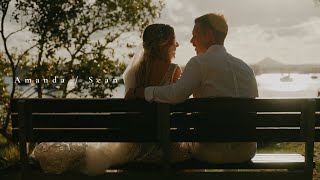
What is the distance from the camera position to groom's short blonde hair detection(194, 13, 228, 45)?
174 inches

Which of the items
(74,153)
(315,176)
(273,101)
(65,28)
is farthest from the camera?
(65,28)

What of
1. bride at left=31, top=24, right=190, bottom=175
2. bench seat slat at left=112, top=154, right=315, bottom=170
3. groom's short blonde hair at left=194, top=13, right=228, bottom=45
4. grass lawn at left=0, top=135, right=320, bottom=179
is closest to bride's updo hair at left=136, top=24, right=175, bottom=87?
bride at left=31, top=24, right=190, bottom=175

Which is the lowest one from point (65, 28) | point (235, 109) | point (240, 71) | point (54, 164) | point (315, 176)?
point (315, 176)

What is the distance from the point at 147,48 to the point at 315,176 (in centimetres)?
339

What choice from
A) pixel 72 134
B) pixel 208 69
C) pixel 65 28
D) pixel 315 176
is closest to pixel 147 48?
pixel 208 69

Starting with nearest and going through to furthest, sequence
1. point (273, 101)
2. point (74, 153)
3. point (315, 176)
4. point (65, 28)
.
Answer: point (273, 101) → point (74, 153) → point (315, 176) → point (65, 28)

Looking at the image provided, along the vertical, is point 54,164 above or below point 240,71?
below

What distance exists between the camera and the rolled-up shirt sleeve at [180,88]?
4104mm

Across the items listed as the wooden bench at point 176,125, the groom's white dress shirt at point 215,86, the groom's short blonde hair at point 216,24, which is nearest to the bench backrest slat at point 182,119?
the wooden bench at point 176,125

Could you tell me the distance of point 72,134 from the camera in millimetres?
4344

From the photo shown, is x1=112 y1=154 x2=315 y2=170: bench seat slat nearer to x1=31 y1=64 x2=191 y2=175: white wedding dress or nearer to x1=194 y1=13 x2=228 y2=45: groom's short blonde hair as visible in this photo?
x1=31 y1=64 x2=191 y2=175: white wedding dress

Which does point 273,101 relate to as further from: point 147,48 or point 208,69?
point 147,48

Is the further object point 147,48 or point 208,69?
point 147,48

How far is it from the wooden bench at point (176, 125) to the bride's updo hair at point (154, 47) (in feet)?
1.42
